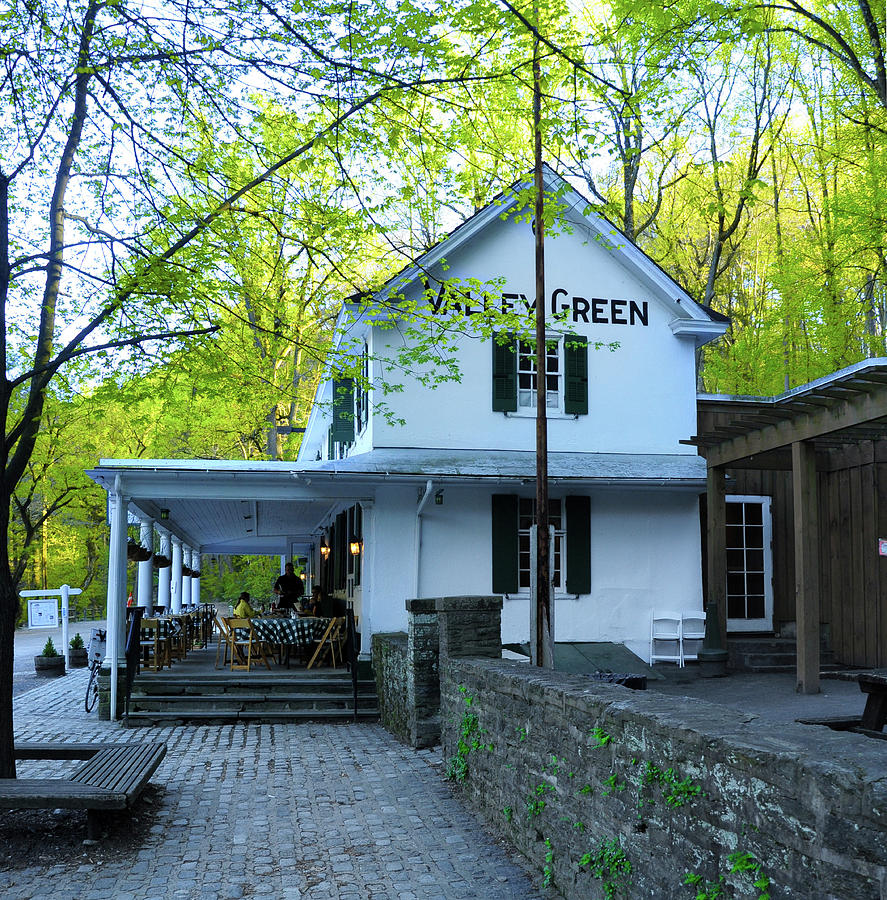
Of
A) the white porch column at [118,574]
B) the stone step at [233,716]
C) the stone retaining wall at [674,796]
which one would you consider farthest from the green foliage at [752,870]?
the white porch column at [118,574]

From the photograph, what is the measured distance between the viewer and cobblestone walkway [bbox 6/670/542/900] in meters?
5.65

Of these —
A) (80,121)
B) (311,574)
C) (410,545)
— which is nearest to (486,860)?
(80,121)

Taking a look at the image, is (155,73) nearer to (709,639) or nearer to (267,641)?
(267,641)

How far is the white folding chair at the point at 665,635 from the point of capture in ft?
49.4

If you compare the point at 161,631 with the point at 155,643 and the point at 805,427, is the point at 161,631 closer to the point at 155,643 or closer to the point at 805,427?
the point at 155,643

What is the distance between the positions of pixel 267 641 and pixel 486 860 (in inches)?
343

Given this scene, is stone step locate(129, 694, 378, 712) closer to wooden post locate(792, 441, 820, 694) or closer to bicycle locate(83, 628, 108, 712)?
bicycle locate(83, 628, 108, 712)

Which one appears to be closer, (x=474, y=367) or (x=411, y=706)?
(x=411, y=706)

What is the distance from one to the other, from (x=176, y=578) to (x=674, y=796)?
20.5 metres

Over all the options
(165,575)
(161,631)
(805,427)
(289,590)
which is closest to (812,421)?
(805,427)

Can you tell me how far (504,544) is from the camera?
1461 cm

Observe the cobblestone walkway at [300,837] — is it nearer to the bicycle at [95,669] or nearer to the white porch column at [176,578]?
the bicycle at [95,669]

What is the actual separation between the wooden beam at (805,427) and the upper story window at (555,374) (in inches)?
94.1

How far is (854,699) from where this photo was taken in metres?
11.1
